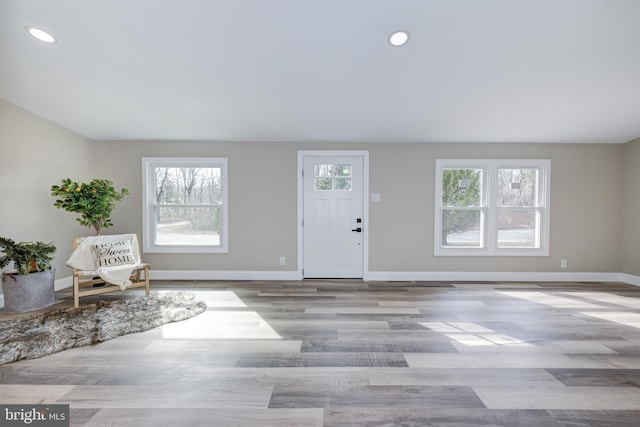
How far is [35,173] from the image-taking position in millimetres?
3676

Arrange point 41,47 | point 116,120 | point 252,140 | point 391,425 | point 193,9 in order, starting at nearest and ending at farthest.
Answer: point 391,425, point 193,9, point 41,47, point 116,120, point 252,140

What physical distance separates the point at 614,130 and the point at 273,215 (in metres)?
4.95

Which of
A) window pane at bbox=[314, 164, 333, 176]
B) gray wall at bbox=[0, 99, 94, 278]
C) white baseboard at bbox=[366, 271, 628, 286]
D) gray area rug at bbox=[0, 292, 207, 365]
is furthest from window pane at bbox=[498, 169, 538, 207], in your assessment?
gray wall at bbox=[0, 99, 94, 278]

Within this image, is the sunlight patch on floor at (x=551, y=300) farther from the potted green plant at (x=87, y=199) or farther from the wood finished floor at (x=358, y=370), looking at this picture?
the potted green plant at (x=87, y=199)

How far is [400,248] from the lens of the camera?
4.62 meters

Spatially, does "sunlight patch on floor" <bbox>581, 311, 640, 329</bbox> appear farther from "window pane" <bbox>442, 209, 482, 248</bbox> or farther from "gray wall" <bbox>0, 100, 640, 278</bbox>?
"window pane" <bbox>442, 209, 482, 248</bbox>

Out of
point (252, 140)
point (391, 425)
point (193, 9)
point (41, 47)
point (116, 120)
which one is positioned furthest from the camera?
point (252, 140)

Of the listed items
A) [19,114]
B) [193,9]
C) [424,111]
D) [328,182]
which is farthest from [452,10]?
[19,114]

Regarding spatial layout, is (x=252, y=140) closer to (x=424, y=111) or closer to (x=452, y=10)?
(x=424, y=111)

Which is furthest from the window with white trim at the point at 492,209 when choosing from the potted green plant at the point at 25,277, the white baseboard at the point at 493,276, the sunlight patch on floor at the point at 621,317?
the potted green plant at the point at 25,277

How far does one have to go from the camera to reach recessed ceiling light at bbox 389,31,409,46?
255 centimetres

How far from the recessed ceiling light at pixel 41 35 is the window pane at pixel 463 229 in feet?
16.4

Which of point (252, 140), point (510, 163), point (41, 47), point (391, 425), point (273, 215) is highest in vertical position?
point (41, 47)

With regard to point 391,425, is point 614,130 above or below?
above
